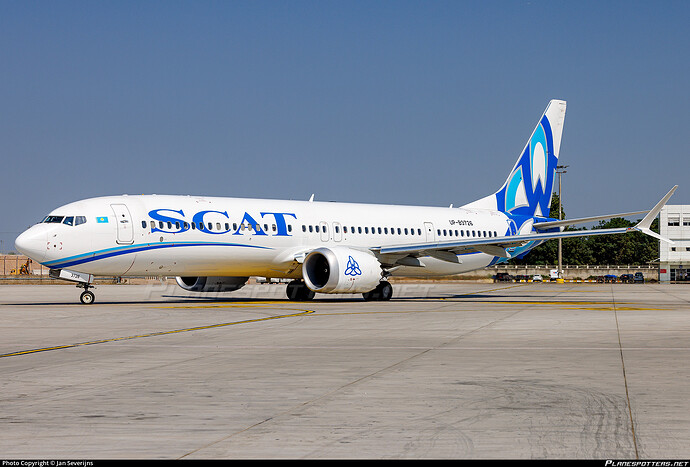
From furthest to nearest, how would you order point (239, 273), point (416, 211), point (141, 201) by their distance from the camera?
point (416, 211) < point (239, 273) < point (141, 201)

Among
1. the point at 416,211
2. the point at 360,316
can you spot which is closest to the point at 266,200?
the point at 416,211

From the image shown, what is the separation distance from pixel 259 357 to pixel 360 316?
1062 centimetres

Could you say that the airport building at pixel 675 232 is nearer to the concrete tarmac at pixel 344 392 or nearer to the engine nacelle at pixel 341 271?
the engine nacelle at pixel 341 271

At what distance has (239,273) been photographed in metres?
31.9

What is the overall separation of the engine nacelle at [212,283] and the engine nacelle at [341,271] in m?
3.96

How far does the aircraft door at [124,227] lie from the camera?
91.9 feet

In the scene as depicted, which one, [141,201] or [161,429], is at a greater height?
[141,201]

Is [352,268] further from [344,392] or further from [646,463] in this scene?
[646,463]

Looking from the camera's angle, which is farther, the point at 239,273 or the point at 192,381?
the point at 239,273

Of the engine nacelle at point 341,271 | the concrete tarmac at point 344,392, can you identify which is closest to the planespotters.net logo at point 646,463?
the concrete tarmac at point 344,392

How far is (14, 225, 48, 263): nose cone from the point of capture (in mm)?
27125

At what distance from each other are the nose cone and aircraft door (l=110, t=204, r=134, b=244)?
2348mm

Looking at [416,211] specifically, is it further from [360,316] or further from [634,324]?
[634,324]

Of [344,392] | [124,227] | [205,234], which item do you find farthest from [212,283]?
[344,392]
